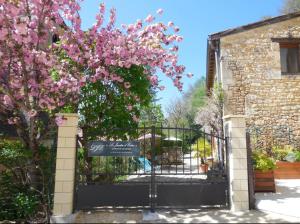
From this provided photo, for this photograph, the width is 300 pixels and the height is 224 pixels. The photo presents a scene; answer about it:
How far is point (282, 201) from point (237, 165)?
4.85 ft

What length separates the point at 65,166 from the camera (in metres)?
6.82

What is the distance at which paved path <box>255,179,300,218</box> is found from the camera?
265 inches

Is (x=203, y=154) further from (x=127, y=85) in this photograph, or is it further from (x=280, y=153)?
(x=127, y=85)

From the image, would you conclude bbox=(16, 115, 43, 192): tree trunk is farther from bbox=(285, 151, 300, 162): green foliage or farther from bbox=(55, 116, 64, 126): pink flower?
bbox=(285, 151, 300, 162): green foliage

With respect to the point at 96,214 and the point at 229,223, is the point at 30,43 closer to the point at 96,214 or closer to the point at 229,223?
the point at 96,214

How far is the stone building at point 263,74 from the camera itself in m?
12.6

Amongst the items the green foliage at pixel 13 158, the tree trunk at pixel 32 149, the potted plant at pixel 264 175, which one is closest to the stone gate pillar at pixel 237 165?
the potted plant at pixel 264 175

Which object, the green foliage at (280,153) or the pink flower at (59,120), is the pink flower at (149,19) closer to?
the pink flower at (59,120)

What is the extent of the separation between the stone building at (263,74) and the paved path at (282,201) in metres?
4.12

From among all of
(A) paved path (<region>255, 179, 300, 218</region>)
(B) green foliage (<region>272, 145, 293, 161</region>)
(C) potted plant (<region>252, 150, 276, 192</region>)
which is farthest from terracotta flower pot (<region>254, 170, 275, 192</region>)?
(B) green foliage (<region>272, 145, 293, 161</region>)

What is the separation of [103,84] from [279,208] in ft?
17.3

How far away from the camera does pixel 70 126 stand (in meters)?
6.95

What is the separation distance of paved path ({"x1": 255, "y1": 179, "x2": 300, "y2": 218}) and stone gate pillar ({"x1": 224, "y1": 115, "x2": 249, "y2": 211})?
491 millimetres

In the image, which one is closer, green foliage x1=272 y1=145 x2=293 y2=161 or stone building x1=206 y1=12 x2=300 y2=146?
green foliage x1=272 y1=145 x2=293 y2=161
